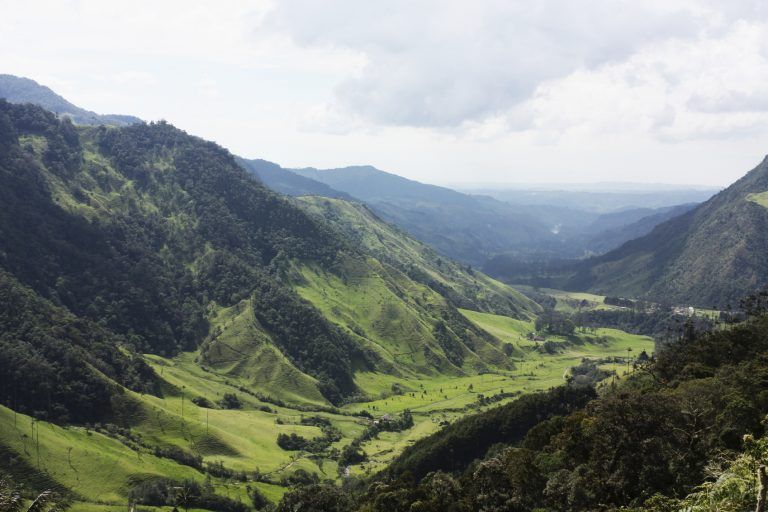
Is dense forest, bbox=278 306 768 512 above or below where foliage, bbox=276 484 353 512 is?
above

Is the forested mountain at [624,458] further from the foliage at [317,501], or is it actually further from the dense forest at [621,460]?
the foliage at [317,501]

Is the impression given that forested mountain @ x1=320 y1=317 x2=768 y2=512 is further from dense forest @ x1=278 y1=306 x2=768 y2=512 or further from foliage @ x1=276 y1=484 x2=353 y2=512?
foliage @ x1=276 y1=484 x2=353 y2=512

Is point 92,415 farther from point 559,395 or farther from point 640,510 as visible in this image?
point 640,510

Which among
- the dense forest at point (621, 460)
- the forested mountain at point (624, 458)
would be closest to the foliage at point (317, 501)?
the dense forest at point (621, 460)

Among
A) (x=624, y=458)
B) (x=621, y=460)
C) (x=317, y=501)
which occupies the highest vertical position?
(x=624, y=458)

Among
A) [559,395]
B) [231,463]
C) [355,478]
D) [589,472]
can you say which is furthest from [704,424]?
[231,463]

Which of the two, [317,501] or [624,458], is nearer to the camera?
[624,458]

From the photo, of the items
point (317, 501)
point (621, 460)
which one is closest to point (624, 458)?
point (621, 460)

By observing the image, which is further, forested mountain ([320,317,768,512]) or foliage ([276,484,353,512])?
foliage ([276,484,353,512])

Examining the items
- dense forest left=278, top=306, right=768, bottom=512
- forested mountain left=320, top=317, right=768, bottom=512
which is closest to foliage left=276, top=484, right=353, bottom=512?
dense forest left=278, top=306, right=768, bottom=512

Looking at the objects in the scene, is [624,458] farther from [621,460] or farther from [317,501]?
[317,501]

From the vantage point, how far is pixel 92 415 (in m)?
199

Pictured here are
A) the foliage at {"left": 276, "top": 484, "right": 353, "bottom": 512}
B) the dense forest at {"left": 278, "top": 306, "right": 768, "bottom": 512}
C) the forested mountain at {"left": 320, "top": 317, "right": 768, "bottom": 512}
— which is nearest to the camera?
the dense forest at {"left": 278, "top": 306, "right": 768, "bottom": 512}

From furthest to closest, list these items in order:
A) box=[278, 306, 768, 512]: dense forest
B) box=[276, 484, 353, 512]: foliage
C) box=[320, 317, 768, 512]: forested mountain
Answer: box=[276, 484, 353, 512]: foliage
box=[320, 317, 768, 512]: forested mountain
box=[278, 306, 768, 512]: dense forest
